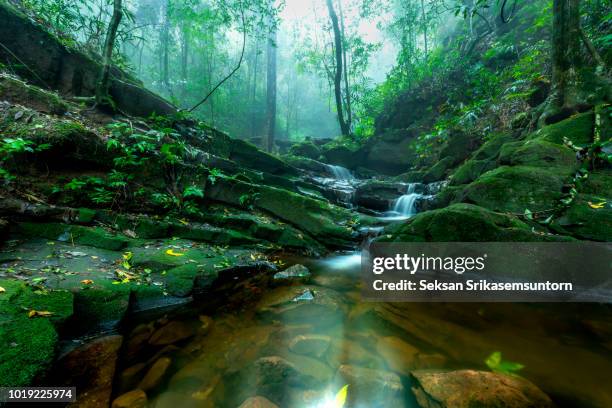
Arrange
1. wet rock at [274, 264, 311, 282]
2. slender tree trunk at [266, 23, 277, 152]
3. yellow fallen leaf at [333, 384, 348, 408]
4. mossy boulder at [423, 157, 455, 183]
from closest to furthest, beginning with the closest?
yellow fallen leaf at [333, 384, 348, 408] → wet rock at [274, 264, 311, 282] → mossy boulder at [423, 157, 455, 183] → slender tree trunk at [266, 23, 277, 152]

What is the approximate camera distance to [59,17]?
7.49m

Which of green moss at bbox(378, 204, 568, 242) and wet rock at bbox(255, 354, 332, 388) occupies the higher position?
green moss at bbox(378, 204, 568, 242)

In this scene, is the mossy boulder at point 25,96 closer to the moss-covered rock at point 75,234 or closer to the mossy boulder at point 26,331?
the moss-covered rock at point 75,234

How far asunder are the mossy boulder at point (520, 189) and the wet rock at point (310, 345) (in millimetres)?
4030

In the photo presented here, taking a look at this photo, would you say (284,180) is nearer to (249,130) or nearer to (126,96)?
(126,96)

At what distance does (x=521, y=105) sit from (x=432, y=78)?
760 cm

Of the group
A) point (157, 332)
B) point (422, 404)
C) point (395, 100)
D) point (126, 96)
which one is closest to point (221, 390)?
point (157, 332)

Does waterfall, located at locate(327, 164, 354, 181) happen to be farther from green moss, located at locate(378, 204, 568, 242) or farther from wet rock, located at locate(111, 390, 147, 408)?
wet rock, located at locate(111, 390, 147, 408)

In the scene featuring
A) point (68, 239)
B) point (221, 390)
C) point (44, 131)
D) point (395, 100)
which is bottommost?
point (221, 390)

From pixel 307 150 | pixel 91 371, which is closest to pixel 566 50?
pixel 91 371

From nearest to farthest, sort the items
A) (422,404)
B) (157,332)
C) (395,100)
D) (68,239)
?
1. (422,404)
2. (157,332)
3. (68,239)
4. (395,100)

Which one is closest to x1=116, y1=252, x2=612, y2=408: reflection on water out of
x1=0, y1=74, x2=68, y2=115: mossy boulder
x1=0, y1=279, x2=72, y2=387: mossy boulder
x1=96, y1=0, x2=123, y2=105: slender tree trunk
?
x1=0, y1=279, x2=72, y2=387: mossy boulder

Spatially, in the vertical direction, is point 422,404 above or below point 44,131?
below

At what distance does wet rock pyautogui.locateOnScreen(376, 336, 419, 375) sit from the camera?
263 centimetres
